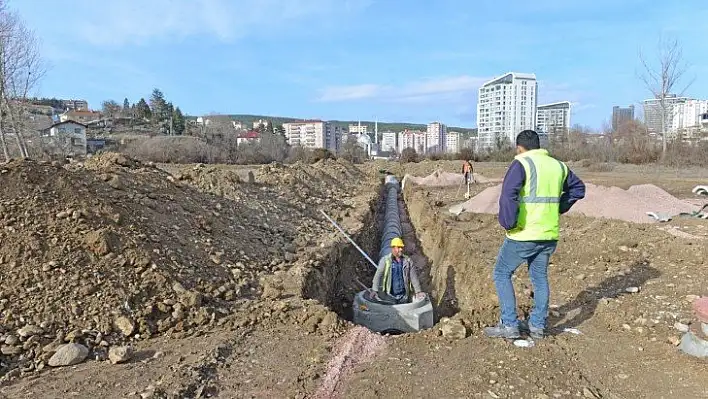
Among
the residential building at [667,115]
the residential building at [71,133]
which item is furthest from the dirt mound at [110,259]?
the residential building at [71,133]

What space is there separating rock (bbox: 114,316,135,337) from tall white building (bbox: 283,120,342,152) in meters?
105

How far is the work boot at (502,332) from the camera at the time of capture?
4.17 m

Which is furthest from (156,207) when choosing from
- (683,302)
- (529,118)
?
(529,118)

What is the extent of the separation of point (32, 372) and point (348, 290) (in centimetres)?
563

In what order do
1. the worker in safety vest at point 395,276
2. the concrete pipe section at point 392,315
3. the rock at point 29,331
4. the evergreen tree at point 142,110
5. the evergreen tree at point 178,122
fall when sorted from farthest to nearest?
the evergreen tree at point 142,110 < the evergreen tree at point 178,122 < the worker in safety vest at point 395,276 < the concrete pipe section at point 392,315 < the rock at point 29,331

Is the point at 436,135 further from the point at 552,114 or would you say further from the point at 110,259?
the point at 110,259

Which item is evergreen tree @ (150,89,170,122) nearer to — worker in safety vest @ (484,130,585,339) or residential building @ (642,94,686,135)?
residential building @ (642,94,686,135)

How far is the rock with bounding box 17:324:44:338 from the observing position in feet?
13.2

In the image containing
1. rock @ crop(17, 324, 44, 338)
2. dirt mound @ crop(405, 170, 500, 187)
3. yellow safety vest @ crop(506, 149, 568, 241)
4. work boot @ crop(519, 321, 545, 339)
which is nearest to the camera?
yellow safety vest @ crop(506, 149, 568, 241)

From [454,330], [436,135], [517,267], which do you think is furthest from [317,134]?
[517,267]

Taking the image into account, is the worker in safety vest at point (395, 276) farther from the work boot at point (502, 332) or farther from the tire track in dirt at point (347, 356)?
the work boot at point (502, 332)

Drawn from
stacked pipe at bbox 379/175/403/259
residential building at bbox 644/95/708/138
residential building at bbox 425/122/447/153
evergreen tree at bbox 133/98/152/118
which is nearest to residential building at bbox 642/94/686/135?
residential building at bbox 644/95/708/138

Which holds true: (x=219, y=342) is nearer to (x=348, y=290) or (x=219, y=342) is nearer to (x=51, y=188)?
(x=51, y=188)

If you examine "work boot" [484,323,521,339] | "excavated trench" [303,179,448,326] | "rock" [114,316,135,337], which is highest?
"rock" [114,316,135,337]
